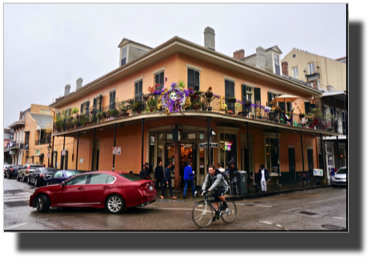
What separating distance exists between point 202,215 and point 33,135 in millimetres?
34450

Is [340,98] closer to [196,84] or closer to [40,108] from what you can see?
[196,84]

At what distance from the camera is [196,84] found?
1389 centimetres

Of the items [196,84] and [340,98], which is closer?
[196,84]

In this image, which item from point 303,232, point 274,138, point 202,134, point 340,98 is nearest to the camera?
point 303,232

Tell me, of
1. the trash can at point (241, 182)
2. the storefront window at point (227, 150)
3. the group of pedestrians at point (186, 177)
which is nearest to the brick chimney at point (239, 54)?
the storefront window at point (227, 150)

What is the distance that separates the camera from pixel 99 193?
320 inches

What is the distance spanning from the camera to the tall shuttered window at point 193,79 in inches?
535

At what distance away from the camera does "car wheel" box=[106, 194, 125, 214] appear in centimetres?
796

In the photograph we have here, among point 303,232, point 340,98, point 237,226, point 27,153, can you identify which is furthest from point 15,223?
point 27,153

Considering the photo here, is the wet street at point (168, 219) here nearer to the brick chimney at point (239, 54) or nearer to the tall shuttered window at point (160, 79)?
the tall shuttered window at point (160, 79)

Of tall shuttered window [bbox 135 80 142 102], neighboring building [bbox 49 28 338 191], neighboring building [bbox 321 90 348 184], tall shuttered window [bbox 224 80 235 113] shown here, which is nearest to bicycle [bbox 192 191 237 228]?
neighboring building [bbox 49 28 338 191]

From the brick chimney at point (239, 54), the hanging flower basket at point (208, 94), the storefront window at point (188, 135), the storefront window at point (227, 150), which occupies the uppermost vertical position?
the brick chimney at point (239, 54)

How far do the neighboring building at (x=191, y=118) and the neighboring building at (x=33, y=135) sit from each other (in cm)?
1267

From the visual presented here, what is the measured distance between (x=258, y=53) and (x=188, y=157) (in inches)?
392
